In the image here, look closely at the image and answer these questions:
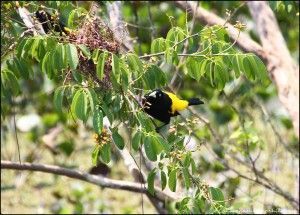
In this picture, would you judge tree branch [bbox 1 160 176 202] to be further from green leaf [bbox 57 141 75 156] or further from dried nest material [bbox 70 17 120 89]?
green leaf [bbox 57 141 75 156]

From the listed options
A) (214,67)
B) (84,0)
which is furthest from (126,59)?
(84,0)

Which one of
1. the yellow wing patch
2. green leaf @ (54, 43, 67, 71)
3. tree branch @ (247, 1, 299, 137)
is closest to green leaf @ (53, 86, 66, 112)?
green leaf @ (54, 43, 67, 71)

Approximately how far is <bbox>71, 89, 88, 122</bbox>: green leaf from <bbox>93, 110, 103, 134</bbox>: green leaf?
52 mm

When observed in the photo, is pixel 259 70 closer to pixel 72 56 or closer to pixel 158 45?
pixel 158 45

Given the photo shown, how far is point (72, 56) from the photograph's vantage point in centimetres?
212

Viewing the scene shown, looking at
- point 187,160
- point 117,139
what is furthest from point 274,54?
point 117,139

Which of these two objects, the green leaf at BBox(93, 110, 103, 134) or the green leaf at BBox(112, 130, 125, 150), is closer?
the green leaf at BBox(93, 110, 103, 134)

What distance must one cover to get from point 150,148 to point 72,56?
34 centimetres

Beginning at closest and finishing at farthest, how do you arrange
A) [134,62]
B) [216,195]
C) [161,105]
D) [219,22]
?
[134,62] < [216,195] < [161,105] < [219,22]

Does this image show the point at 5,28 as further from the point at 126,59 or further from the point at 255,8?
the point at 255,8

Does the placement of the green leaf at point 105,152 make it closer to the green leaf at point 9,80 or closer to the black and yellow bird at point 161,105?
the black and yellow bird at point 161,105

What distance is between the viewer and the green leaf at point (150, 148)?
2.18m

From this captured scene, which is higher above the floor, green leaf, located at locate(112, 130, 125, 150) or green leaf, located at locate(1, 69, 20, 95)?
green leaf, located at locate(1, 69, 20, 95)

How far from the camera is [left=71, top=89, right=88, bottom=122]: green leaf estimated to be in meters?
2.09
